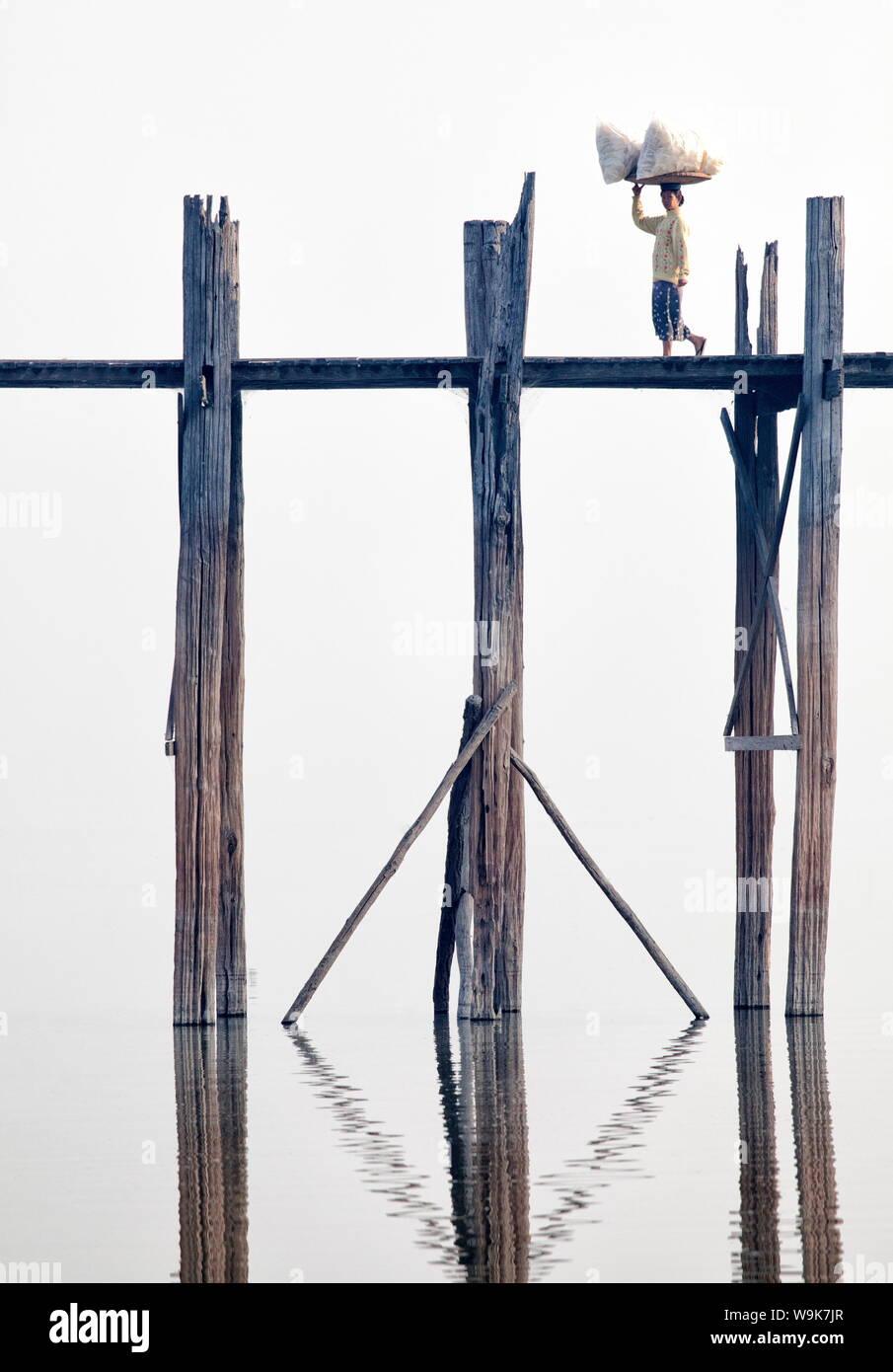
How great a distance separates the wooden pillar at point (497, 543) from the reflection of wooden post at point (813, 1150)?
2.26 meters

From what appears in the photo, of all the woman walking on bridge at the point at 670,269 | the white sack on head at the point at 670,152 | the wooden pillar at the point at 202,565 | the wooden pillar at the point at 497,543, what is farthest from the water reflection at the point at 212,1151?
the white sack on head at the point at 670,152

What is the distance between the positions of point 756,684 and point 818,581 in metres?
1.46

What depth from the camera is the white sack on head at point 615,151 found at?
17.9 metres

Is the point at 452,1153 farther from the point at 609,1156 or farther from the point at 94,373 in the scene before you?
the point at 94,373

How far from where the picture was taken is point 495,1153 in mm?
13156

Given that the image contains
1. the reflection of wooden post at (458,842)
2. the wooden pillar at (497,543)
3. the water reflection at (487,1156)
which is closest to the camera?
the water reflection at (487,1156)

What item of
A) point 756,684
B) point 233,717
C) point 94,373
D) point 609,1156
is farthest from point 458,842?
point 609,1156

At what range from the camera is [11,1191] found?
1207cm

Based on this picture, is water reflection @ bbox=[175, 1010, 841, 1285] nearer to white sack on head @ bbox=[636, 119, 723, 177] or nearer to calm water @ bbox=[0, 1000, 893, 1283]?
calm water @ bbox=[0, 1000, 893, 1283]

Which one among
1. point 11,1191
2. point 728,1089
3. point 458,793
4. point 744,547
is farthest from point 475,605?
point 11,1191

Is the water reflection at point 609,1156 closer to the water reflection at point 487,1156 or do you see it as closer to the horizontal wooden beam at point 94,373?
the water reflection at point 487,1156

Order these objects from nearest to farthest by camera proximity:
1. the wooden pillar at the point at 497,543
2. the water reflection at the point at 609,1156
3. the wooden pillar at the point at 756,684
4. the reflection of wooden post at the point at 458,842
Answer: the water reflection at the point at 609,1156 → the wooden pillar at the point at 497,543 → the reflection of wooden post at the point at 458,842 → the wooden pillar at the point at 756,684

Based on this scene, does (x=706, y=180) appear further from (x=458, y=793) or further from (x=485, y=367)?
(x=458, y=793)

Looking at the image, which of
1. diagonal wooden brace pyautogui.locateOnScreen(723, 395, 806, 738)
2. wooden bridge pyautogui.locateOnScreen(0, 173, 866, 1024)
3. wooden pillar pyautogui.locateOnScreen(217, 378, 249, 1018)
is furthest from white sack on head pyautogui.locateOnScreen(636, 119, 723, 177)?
wooden pillar pyautogui.locateOnScreen(217, 378, 249, 1018)
